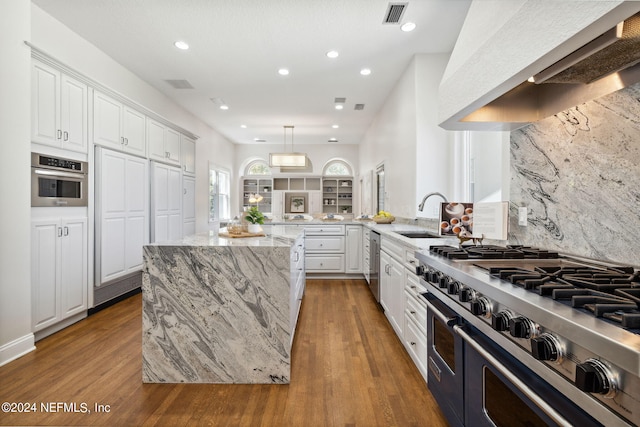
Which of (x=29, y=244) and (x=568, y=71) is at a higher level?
(x=568, y=71)

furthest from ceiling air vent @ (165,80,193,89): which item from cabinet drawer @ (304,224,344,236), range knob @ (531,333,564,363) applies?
range knob @ (531,333,564,363)

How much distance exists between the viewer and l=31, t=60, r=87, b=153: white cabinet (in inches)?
113

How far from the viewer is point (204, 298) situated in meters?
2.22

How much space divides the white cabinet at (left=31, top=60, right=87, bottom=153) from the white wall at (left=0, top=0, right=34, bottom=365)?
0.20 metres

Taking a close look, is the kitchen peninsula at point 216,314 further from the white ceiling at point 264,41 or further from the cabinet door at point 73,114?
the white ceiling at point 264,41

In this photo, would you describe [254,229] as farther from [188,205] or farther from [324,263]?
[188,205]

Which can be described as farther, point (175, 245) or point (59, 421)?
point (175, 245)

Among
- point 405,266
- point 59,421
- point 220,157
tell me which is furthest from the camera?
point 220,157

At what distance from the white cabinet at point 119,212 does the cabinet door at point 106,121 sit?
119 millimetres

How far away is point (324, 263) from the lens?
5.38 meters

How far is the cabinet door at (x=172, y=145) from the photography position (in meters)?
5.29

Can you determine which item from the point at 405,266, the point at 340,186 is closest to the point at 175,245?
the point at 405,266

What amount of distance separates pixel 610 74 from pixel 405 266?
162 centimetres

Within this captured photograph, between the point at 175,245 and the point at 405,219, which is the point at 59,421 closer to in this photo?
the point at 175,245
